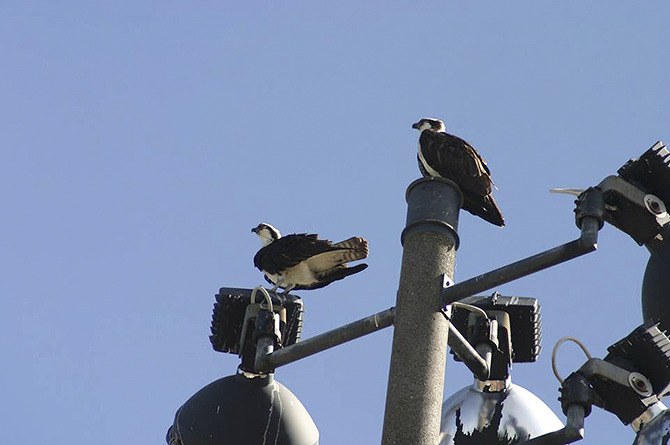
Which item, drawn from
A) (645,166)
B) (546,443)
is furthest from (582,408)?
(645,166)

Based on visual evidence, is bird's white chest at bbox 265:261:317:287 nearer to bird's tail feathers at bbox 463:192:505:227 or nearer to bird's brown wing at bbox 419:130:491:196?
bird's brown wing at bbox 419:130:491:196

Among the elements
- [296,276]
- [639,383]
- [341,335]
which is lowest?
[639,383]

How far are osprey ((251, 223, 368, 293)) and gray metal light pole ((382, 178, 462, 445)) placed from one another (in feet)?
7.75

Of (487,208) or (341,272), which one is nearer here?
(487,208)

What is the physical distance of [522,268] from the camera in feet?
17.1

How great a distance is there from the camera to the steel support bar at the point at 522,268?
5.11m

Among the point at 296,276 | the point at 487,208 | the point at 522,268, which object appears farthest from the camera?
the point at 296,276

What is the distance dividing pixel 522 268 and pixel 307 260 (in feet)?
11.3

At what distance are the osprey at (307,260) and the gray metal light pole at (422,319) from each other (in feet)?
7.75

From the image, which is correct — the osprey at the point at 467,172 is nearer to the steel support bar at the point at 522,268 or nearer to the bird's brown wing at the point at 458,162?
the bird's brown wing at the point at 458,162

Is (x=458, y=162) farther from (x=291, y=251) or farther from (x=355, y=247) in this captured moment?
(x=291, y=251)

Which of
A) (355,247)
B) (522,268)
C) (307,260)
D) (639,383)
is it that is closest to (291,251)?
(307,260)

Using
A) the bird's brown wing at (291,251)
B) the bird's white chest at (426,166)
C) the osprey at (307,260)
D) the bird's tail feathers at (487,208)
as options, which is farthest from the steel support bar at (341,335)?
the bird's brown wing at (291,251)

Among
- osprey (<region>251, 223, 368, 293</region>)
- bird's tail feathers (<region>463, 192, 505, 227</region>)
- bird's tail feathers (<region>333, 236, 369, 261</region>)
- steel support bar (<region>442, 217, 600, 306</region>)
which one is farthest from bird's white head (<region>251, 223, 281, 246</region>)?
steel support bar (<region>442, 217, 600, 306</region>)
